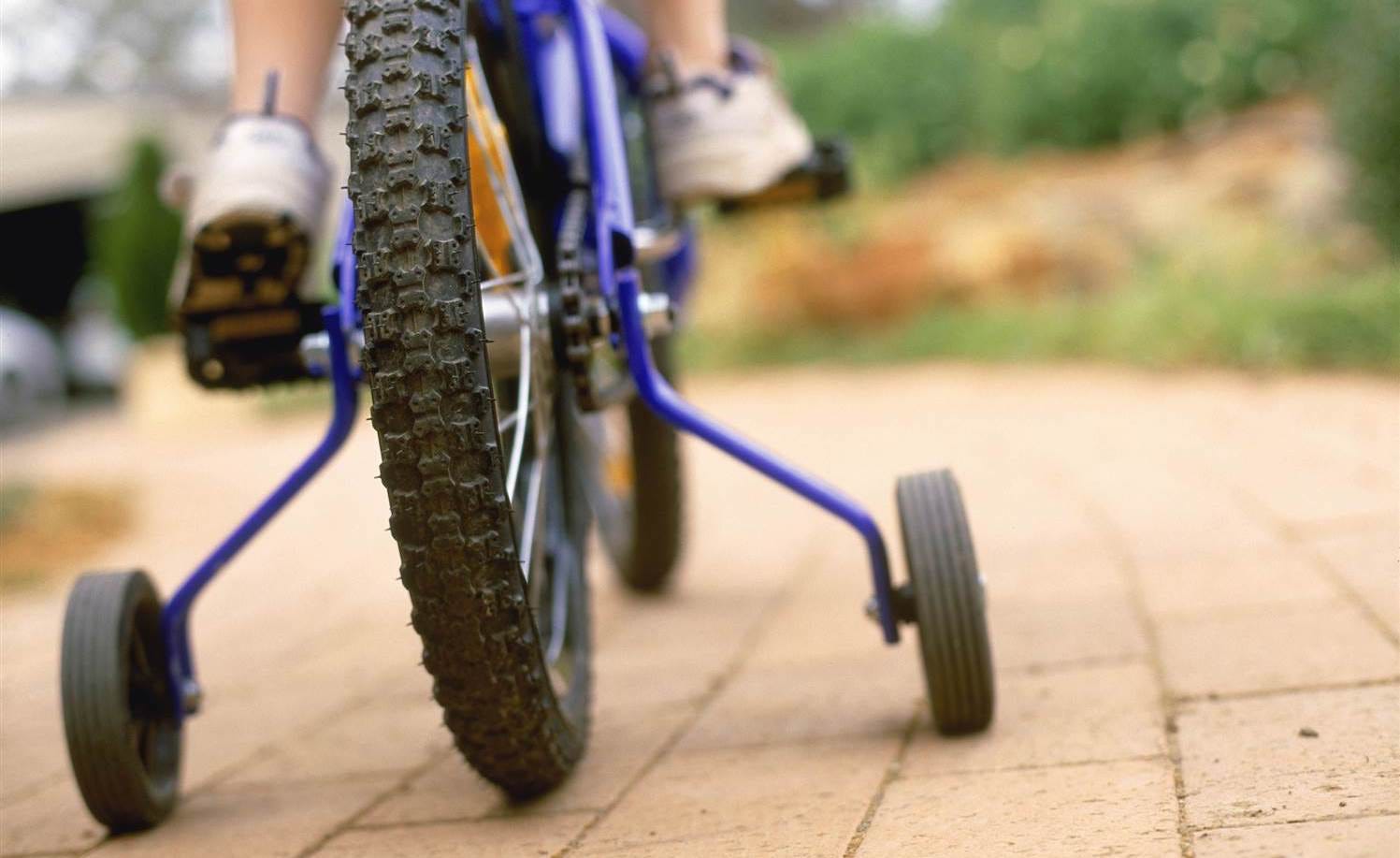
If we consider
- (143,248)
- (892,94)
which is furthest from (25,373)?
(892,94)

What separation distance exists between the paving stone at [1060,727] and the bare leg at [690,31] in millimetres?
1089

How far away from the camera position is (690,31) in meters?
2.69

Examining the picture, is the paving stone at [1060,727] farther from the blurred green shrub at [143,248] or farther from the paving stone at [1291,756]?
the blurred green shrub at [143,248]

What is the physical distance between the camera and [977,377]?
741 centimetres

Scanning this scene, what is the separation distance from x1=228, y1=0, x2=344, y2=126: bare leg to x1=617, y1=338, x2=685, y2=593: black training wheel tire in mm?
1134

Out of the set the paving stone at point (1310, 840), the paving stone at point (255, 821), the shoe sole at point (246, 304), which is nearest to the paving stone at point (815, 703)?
the paving stone at point (255, 821)

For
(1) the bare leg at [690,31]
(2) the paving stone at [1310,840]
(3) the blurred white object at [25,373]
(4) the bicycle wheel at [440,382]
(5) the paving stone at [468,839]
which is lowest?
(3) the blurred white object at [25,373]

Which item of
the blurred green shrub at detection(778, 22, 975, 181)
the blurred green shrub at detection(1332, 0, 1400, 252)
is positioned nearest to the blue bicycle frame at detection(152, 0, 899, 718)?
the blurred green shrub at detection(1332, 0, 1400, 252)

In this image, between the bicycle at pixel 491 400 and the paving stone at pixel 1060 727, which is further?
the paving stone at pixel 1060 727

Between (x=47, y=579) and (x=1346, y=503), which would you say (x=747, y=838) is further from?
(x=47, y=579)

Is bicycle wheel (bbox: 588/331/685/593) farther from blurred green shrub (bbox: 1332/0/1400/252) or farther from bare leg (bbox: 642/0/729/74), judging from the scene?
blurred green shrub (bbox: 1332/0/1400/252)

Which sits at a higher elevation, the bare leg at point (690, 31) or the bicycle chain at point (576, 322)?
the bare leg at point (690, 31)

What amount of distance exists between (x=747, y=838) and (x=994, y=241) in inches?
294

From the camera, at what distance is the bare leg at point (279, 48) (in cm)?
220
